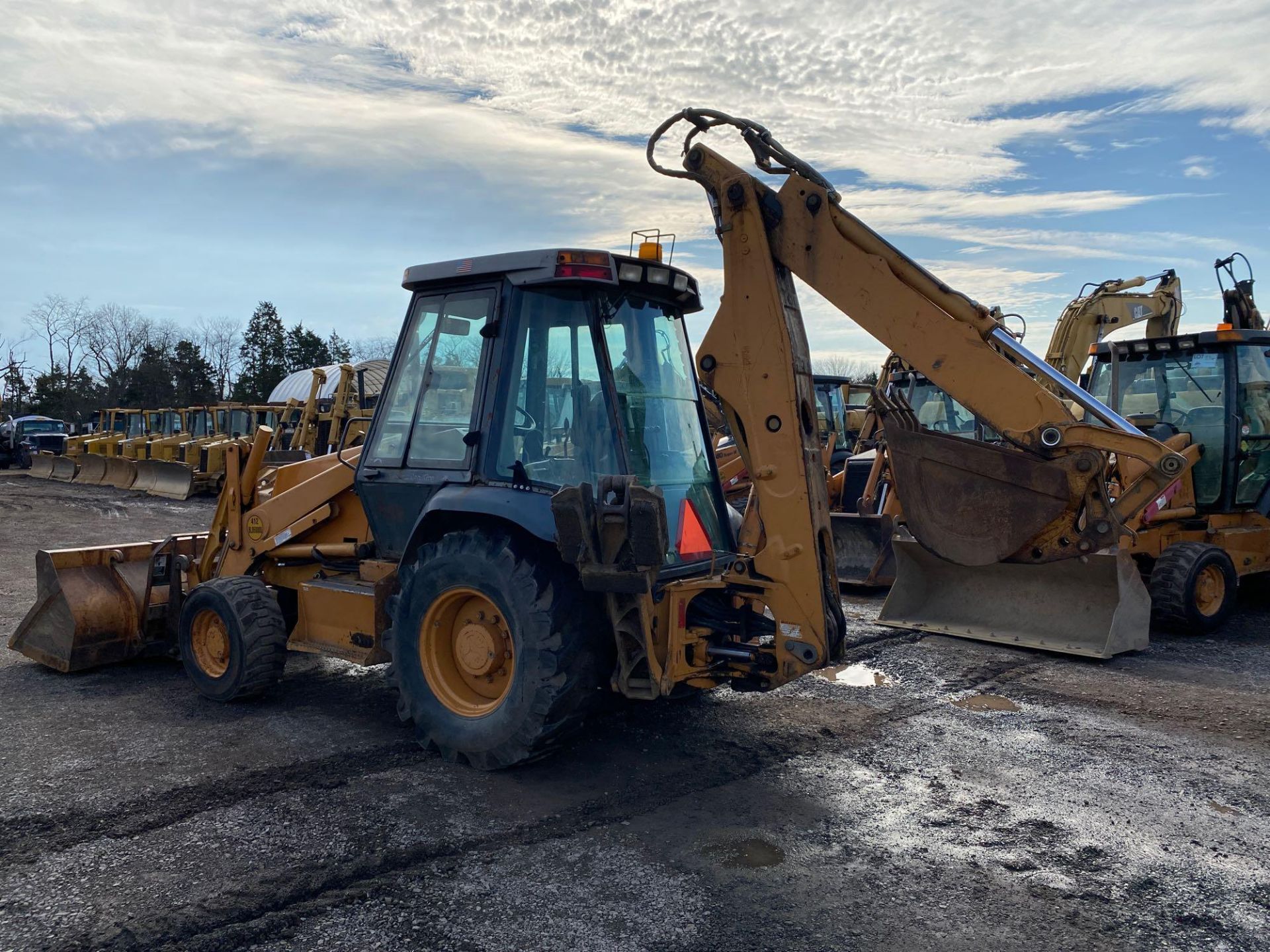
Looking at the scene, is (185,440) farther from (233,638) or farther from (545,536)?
(545,536)

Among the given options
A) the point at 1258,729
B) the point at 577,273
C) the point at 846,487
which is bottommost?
the point at 1258,729

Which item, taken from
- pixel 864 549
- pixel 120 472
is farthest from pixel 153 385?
pixel 864 549

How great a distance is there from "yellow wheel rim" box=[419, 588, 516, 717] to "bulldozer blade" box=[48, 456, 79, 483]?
25.4m

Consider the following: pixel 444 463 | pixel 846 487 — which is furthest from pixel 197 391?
pixel 444 463

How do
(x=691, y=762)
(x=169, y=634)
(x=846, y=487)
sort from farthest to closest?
(x=846, y=487) → (x=169, y=634) → (x=691, y=762)

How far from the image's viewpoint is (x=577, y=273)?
471cm

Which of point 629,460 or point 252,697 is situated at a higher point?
point 629,460

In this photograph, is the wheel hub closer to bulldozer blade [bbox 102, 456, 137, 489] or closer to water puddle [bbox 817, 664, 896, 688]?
water puddle [bbox 817, 664, 896, 688]

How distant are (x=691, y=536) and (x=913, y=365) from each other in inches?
52.4

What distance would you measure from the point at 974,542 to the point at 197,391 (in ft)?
178

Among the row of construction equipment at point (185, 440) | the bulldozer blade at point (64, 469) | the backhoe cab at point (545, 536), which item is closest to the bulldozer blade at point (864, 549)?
the backhoe cab at point (545, 536)

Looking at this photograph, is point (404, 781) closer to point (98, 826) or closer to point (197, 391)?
point (98, 826)

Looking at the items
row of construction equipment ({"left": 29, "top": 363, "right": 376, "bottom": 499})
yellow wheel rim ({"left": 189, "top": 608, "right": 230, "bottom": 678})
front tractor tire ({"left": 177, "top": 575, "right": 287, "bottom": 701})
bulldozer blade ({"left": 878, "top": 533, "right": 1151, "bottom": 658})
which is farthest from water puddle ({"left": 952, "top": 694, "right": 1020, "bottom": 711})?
row of construction equipment ({"left": 29, "top": 363, "right": 376, "bottom": 499})

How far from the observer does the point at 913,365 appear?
4.69 meters
